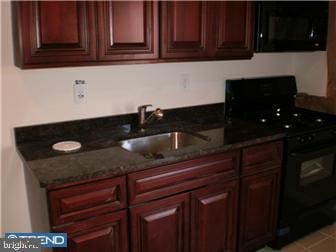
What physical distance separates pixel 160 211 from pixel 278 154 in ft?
3.00

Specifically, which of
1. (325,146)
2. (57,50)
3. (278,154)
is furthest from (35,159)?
(325,146)

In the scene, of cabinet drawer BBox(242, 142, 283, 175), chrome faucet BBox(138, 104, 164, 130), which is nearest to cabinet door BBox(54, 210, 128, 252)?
chrome faucet BBox(138, 104, 164, 130)

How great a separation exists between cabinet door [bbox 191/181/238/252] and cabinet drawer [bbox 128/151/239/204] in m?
0.07

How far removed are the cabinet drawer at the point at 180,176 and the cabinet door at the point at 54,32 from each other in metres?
0.68

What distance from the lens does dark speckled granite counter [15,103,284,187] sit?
1.58 meters

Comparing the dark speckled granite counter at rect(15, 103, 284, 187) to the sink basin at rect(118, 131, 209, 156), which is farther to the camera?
the sink basin at rect(118, 131, 209, 156)

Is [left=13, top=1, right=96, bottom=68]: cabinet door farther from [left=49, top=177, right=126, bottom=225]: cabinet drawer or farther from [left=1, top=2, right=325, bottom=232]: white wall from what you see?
[left=49, top=177, right=126, bottom=225]: cabinet drawer

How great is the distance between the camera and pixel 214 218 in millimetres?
2008

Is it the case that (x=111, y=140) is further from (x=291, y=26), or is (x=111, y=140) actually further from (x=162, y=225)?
(x=291, y=26)

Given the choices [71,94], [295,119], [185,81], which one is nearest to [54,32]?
[71,94]

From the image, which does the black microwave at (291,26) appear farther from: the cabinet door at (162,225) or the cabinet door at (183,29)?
the cabinet door at (162,225)

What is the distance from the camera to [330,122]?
2.46 meters

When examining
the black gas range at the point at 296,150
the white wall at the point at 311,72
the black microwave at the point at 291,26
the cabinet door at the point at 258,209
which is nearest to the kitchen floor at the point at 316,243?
the black gas range at the point at 296,150

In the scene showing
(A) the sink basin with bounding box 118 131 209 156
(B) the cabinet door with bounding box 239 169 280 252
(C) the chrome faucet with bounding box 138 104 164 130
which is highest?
(C) the chrome faucet with bounding box 138 104 164 130
